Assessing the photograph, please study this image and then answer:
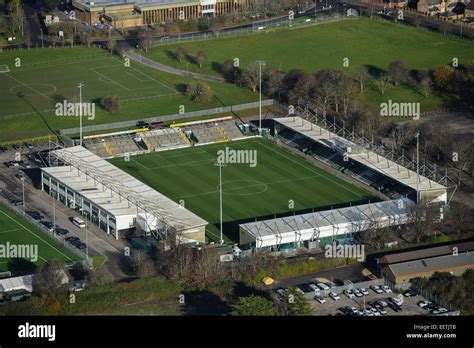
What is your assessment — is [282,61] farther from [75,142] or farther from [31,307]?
[31,307]

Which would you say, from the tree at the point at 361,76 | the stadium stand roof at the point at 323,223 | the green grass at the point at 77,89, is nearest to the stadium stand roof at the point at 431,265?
the stadium stand roof at the point at 323,223

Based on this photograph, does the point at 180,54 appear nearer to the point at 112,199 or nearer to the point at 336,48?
the point at 336,48

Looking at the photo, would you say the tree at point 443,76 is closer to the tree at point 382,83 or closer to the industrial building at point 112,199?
the tree at point 382,83

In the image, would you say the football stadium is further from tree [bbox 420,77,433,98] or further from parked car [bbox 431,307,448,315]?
tree [bbox 420,77,433,98]

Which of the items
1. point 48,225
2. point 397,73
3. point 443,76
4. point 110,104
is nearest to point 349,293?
point 48,225

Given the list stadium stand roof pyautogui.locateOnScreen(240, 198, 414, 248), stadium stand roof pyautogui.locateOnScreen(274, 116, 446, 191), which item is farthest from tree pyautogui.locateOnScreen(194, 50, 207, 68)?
stadium stand roof pyautogui.locateOnScreen(240, 198, 414, 248)

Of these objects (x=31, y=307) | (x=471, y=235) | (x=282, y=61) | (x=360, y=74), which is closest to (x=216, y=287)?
(x=31, y=307)

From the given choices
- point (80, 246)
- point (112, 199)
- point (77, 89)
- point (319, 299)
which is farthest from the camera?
point (77, 89)
